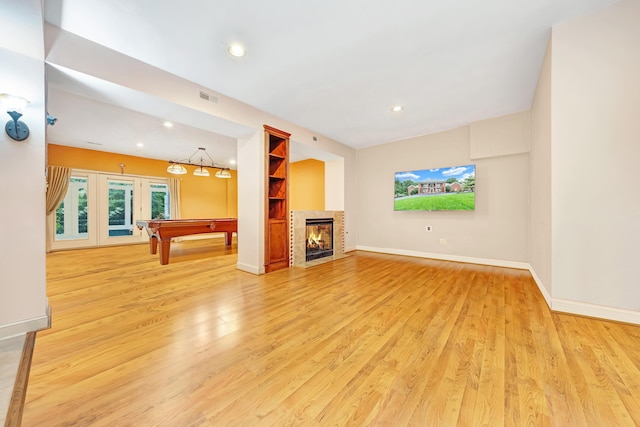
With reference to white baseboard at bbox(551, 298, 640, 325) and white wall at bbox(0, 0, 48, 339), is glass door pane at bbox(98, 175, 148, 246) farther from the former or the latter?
white baseboard at bbox(551, 298, 640, 325)

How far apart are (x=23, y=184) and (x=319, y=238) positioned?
4.04 m

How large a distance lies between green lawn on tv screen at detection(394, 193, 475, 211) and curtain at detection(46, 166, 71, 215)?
815 centimetres

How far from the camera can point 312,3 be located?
1.90 m

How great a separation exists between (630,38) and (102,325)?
537 cm

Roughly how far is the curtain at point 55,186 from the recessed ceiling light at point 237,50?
6.38 metres

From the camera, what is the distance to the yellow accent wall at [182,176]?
5.95 meters

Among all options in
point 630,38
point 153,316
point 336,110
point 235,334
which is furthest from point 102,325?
point 630,38

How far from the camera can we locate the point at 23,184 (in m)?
1.92

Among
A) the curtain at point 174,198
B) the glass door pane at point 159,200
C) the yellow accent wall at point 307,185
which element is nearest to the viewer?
the yellow accent wall at point 307,185

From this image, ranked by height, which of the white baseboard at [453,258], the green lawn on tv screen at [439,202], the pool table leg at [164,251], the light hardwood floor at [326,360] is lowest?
the light hardwood floor at [326,360]

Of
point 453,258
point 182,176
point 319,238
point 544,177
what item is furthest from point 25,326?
point 182,176

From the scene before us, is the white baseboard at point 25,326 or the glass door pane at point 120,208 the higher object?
the glass door pane at point 120,208

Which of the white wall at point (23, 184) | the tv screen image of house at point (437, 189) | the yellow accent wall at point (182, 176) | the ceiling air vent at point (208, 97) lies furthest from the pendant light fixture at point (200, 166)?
the tv screen image of house at point (437, 189)

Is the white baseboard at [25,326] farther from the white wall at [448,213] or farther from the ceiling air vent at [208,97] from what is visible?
the white wall at [448,213]
